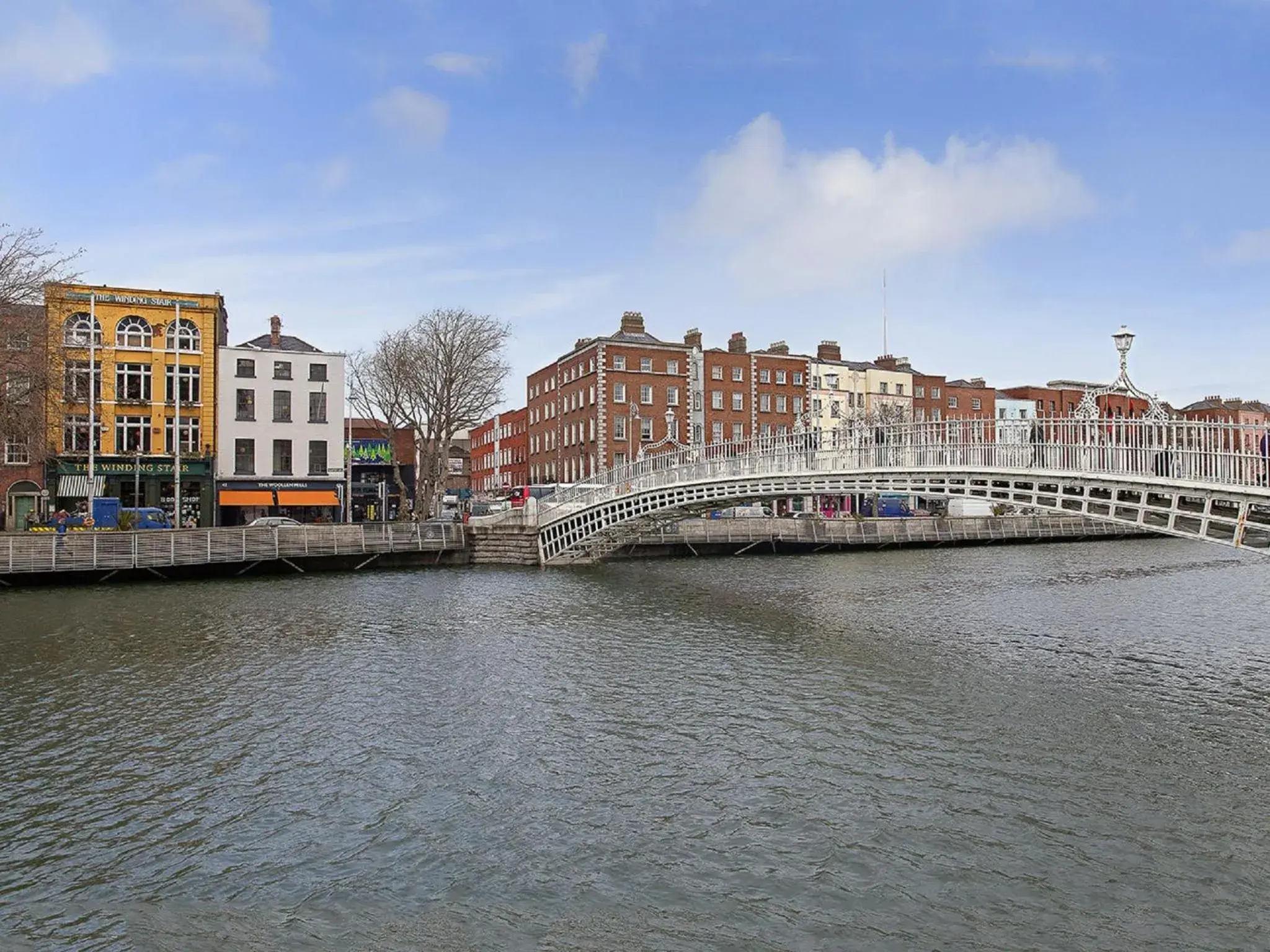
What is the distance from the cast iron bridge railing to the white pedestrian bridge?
25.0ft

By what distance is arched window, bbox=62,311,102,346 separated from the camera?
49.0m

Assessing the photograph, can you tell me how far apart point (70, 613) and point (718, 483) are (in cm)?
2100

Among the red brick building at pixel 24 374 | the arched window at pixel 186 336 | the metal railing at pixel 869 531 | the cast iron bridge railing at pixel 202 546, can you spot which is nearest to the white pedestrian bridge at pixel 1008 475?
the metal railing at pixel 869 531

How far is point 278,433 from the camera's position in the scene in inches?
2168

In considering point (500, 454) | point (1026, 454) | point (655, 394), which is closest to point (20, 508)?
point (655, 394)

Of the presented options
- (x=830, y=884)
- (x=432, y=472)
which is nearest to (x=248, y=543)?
(x=432, y=472)

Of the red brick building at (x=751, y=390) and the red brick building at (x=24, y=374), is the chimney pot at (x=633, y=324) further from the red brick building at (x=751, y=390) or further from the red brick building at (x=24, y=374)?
the red brick building at (x=24, y=374)

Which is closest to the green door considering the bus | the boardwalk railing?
the boardwalk railing

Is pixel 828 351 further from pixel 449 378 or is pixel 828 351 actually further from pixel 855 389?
pixel 449 378

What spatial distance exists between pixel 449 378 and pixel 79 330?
19.3m

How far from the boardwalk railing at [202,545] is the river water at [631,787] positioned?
957 cm

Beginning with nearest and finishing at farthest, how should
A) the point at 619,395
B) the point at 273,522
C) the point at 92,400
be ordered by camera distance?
the point at 92,400 → the point at 273,522 → the point at 619,395

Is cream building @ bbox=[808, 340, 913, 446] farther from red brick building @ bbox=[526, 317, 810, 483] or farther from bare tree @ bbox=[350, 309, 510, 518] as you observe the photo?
bare tree @ bbox=[350, 309, 510, 518]

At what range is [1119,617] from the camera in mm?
27672
